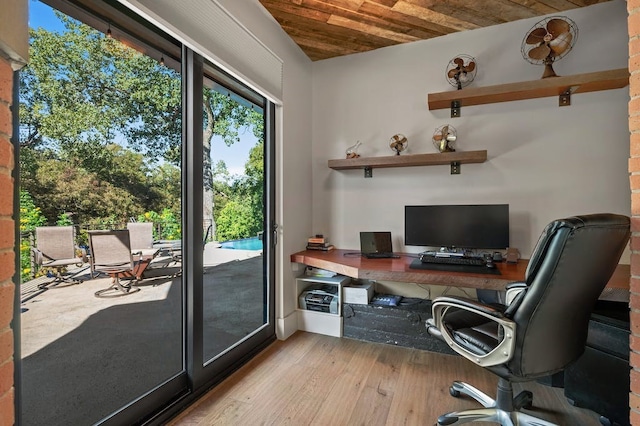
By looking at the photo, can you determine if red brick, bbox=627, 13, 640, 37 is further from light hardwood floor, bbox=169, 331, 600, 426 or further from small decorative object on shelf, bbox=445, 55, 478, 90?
light hardwood floor, bbox=169, 331, 600, 426

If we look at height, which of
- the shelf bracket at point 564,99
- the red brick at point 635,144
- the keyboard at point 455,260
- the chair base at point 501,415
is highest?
the shelf bracket at point 564,99

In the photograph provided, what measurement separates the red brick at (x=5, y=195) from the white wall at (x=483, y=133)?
247cm

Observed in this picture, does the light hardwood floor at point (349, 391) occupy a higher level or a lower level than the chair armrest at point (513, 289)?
lower

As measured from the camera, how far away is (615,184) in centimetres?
226

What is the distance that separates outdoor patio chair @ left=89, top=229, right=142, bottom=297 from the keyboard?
204cm

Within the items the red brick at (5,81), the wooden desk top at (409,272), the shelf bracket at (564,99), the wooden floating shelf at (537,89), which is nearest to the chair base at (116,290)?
the red brick at (5,81)

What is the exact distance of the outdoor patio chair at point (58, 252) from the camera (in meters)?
1.23

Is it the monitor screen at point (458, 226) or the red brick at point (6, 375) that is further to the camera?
the monitor screen at point (458, 226)

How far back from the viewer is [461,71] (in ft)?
8.27

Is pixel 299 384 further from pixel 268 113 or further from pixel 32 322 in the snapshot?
pixel 268 113

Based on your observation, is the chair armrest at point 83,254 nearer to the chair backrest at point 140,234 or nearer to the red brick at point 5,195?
the chair backrest at point 140,234

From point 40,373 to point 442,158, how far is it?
9.96ft

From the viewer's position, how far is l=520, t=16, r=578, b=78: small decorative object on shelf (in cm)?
218

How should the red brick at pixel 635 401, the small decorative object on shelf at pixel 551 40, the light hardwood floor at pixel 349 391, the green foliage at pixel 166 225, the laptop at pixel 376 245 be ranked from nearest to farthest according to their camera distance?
the red brick at pixel 635 401, the light hardwood floor at pixel 349 391, the green foliage at pixel 166 225, the small decorative object on shelf at pixel 551 40, the laptop at pixel 376 245
